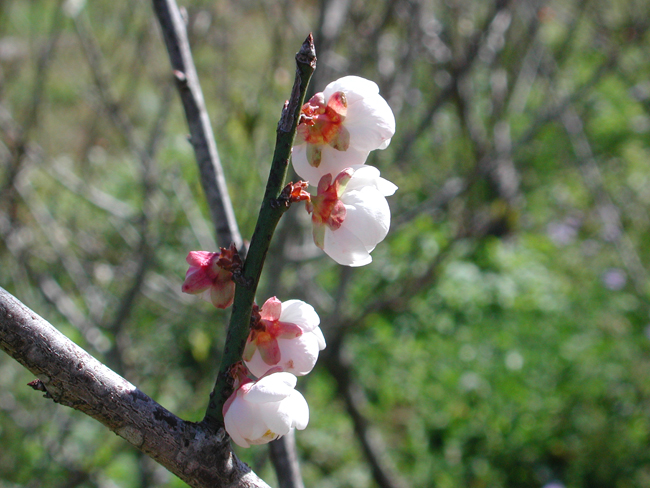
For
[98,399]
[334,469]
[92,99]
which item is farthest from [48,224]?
[334,469]

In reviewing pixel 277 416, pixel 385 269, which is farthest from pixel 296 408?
pixel 385 269

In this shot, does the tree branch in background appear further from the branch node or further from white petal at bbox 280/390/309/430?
white petal at bbox 280/390/309/430

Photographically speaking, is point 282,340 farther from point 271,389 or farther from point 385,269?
point 385,269

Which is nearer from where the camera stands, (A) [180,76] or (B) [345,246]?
(B) [345,246]

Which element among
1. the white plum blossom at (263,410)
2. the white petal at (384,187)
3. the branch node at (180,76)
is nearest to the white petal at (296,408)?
the white plum blossom at (263,410)

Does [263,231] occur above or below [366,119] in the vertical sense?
below

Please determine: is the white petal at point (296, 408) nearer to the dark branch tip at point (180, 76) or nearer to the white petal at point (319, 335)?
the white petal at point (319, 335)

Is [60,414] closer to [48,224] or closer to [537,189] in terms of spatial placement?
[48,224]

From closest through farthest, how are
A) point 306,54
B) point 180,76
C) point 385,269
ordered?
point 306,54 < point 180,76 < point 385,269
